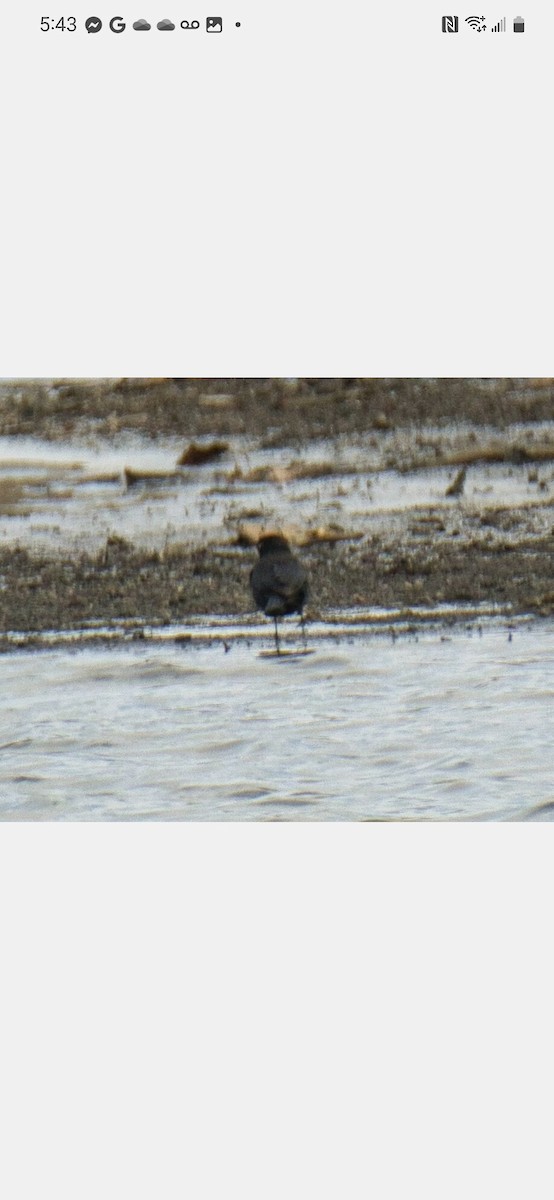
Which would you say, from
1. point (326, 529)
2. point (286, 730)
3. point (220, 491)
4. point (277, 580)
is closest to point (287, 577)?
point (277, 580)

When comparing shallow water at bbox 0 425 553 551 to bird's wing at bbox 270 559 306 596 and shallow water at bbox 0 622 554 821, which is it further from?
shallow water at bbox 0 622 554 821

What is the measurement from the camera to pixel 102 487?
14.2 feet

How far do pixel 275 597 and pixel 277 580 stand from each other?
4 centimetres

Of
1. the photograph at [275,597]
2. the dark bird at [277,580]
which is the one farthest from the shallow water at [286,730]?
the dark bird at [277,580]

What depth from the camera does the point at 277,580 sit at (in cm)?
424

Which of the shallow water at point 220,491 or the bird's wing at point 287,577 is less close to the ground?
the shallow water at point 220,491

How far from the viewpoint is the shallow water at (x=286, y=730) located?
4.15m

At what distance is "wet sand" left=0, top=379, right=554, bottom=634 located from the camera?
4.26 metres

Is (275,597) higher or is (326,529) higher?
(326,529)

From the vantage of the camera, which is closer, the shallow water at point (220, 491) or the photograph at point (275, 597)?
the photograph at point (275, 597)
